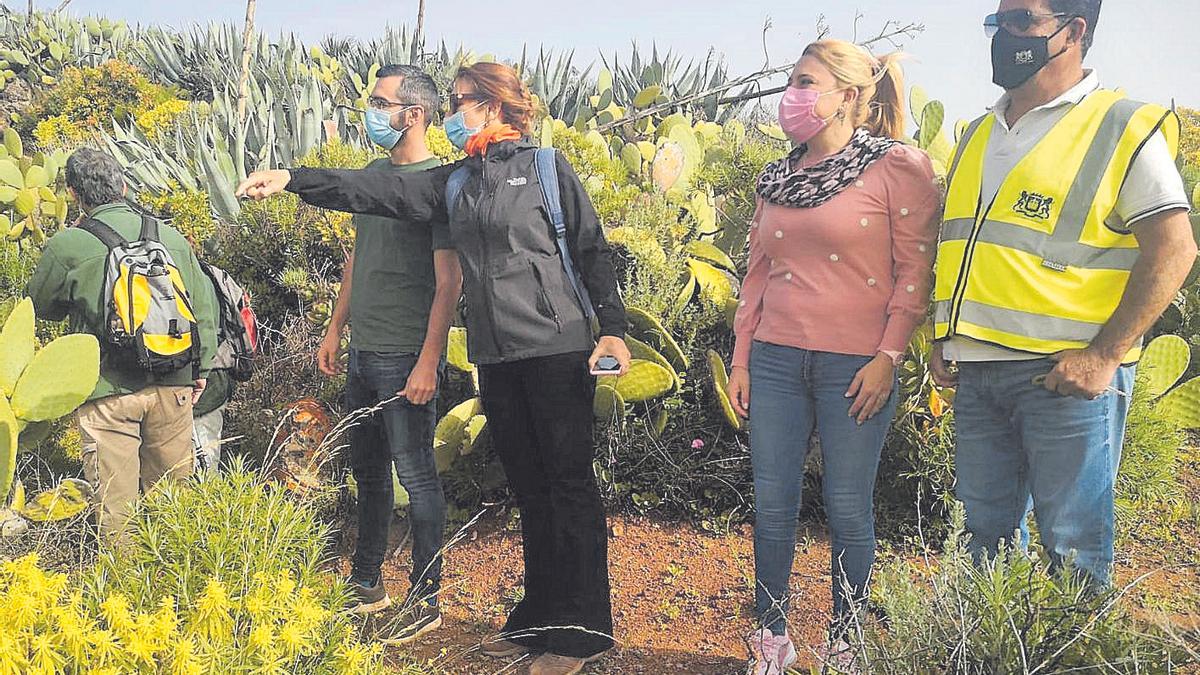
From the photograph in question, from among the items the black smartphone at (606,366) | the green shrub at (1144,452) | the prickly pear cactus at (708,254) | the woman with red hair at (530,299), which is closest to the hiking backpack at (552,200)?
the woman with red hair at (530,299)

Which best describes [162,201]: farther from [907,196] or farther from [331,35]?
[331,35]

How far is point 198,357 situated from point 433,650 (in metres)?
1.28

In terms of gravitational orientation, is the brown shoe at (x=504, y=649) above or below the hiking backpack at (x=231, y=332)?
below

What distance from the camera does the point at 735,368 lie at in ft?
9.60

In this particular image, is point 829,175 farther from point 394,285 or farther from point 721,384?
point 721,384

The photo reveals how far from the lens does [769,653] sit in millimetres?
2771

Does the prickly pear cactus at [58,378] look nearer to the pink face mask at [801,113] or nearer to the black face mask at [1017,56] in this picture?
the pink face mask at [801,113]

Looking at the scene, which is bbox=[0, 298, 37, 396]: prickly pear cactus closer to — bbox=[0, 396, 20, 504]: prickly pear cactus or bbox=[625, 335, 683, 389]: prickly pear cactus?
bbox=[0, 396, 20, 504]: prickly pear cactus

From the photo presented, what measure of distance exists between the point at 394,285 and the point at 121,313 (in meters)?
0.89

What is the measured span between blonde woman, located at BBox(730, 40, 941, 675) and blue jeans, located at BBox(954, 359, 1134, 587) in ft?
0.89

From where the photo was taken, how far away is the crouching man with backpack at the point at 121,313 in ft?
10.7

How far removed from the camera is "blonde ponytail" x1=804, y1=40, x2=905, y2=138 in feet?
8.58

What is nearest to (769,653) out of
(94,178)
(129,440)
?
(129,440)

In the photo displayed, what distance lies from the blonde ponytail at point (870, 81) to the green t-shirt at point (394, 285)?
1.27m
